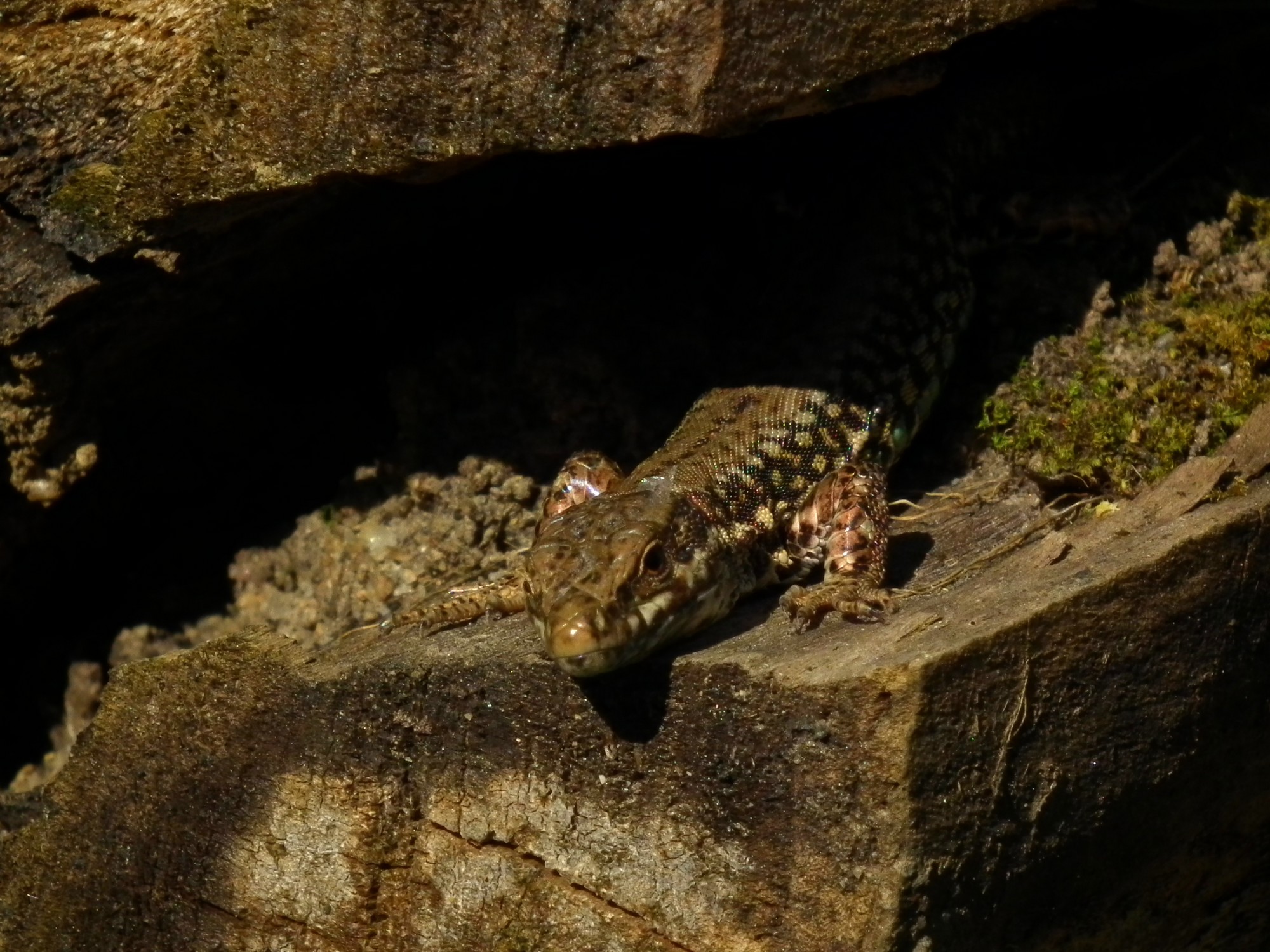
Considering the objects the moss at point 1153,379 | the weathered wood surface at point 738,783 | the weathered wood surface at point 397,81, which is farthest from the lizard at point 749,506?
the weathered wood surface at point 397,81

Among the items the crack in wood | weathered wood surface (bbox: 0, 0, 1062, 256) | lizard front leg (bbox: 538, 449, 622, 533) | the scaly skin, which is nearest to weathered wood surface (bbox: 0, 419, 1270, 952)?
the crack in wood

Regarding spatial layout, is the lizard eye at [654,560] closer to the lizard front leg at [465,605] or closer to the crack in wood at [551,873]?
the lizard front leg at [465,605]

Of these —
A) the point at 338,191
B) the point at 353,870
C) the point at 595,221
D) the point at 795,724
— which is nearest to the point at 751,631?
the point at 795,724

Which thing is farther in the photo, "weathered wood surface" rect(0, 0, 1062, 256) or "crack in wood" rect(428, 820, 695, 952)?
"weathered wood surface" rect(0, 0, 1062, 256)

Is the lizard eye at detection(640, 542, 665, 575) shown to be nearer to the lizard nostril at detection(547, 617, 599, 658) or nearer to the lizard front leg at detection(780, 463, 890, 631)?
the lizard front leg at detection(780, 463, 890, 631)

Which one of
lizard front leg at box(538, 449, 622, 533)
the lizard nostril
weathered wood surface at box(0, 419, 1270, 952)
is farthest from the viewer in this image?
lizard front leg at box(538, 449, 622, 533)

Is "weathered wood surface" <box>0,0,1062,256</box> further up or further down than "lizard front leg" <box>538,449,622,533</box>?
further up

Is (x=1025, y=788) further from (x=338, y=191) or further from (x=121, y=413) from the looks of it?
(x=121, y=413)
